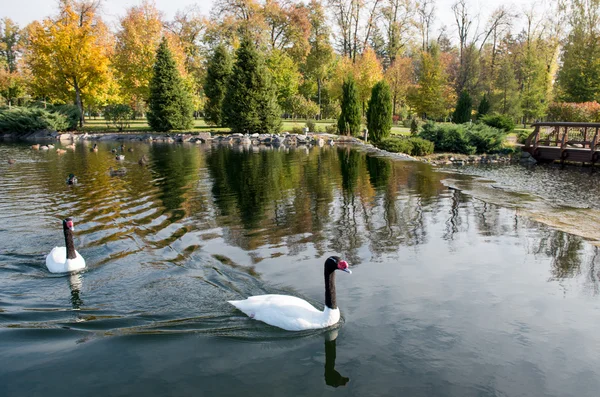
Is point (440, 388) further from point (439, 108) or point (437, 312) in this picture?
point (439, 108)

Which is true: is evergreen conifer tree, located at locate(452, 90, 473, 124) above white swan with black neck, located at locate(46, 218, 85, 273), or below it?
above

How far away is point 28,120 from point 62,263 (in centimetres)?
4228

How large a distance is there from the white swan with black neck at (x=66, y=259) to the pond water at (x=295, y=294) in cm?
17

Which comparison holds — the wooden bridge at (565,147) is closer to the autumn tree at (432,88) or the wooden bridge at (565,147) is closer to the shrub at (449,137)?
the shrub at (449,137)

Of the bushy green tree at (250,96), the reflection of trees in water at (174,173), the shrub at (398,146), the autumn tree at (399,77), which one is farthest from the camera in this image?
the autumn tree at (399,77)

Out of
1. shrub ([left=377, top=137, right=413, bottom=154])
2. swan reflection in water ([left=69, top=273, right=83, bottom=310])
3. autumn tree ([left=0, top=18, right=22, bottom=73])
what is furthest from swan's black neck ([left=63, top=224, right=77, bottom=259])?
autumn tree ([left=0, top=18, right=22, bottom=73])

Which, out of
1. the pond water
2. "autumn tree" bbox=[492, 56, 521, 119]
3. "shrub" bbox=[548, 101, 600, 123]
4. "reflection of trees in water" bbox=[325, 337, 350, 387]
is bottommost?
"reflection of trees in water" bbox=[325, 337, 350, 387]

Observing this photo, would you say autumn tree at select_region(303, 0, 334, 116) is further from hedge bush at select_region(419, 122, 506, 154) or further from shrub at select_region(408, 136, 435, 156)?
shrub at select_region(408, 136, 435, 156)

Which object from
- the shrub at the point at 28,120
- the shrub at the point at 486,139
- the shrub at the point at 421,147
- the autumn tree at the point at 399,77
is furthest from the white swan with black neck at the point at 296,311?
the autumn tree at the point at 399,77

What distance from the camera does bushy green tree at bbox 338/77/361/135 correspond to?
117ft

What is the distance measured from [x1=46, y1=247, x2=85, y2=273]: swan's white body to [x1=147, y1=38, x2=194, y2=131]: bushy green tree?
35.6 m

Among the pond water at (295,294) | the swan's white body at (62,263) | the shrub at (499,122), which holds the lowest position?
the pond water at (295,294)

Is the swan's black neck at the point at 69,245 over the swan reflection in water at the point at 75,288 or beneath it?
over

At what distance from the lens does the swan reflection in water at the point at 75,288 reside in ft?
23.8
